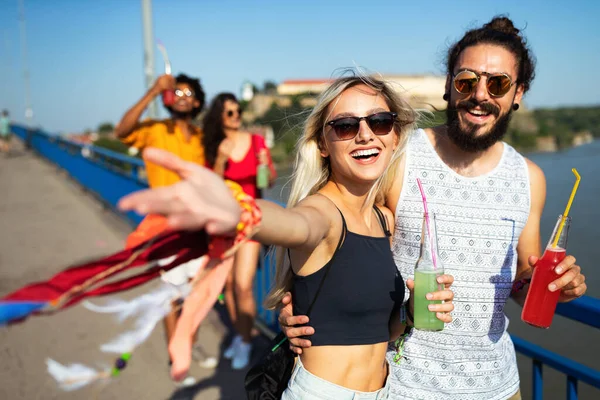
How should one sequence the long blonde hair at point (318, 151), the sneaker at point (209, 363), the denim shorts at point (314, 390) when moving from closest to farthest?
the denim shorts at point (314, 390) → the long blonde hair at point (318, 151) → the sneaker at point (209, 363)

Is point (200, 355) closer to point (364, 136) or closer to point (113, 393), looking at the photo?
point (113, 393)

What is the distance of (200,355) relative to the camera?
162 inches

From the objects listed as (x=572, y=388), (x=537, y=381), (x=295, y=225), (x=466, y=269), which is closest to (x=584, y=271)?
(x=537, y=381)

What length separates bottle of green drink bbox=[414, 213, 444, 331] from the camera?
5.53 feet

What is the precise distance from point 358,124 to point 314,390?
93cm

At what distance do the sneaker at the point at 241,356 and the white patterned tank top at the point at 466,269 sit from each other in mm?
2251

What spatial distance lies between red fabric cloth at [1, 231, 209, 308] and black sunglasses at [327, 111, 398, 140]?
863 millimetres

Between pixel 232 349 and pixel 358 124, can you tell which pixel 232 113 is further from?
pixel 358 124

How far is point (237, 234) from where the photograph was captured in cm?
107

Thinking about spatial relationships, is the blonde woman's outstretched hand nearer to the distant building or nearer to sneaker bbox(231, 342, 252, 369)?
sneaker bbox(231, 342, 252, 369)

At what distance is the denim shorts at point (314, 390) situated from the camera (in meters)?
1.64

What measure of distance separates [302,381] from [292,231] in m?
0.68

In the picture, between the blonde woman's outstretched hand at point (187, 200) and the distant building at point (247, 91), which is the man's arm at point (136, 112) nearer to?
the blonde woman's outstretched hand at point (187, 200)

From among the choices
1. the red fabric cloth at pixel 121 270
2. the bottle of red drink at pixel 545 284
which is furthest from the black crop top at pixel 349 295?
the red fabric cloth at pixel 121 270
